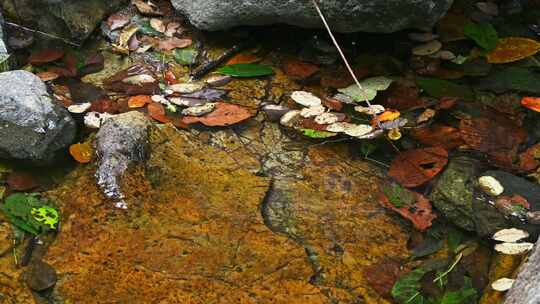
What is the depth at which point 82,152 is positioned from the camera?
2904mm

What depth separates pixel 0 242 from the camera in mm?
A: 2549

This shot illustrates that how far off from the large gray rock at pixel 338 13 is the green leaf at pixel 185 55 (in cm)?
23

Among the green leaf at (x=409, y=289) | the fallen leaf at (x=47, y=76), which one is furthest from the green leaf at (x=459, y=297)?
the fallen leaf at (x=47, y=76)

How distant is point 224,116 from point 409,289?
4.08ft

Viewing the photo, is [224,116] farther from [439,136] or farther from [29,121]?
[439,136]

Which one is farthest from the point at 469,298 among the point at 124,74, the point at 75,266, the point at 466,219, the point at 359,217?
the point at 124,74

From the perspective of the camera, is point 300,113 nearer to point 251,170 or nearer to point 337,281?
point 251,170

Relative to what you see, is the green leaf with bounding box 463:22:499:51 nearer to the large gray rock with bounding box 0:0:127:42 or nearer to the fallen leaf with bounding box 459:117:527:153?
the fallen leaf with bounding box 459:117:527:153

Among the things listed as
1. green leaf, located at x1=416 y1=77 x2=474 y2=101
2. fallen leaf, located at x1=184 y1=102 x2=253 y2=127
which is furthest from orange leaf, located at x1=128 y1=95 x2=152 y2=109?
green leaf, located at x1=416 y1=77 x2=474 y2=101

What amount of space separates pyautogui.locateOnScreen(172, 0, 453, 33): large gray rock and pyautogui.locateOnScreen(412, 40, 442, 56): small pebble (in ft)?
0.77

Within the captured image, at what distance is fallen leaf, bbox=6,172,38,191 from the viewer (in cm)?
276

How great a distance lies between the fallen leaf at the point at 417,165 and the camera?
9.39 feet

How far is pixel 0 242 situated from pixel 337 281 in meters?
1.32

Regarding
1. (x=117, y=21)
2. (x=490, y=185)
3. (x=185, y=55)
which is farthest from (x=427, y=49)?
(x=117, y=21)
